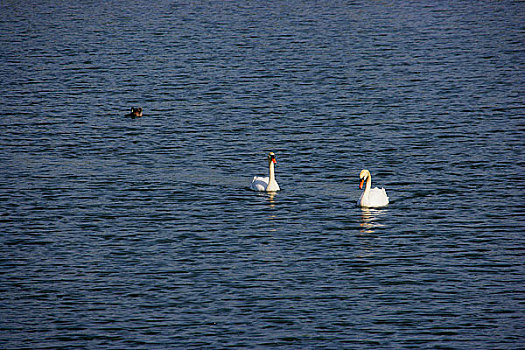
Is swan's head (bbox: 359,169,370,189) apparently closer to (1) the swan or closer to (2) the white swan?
(2) the white swan

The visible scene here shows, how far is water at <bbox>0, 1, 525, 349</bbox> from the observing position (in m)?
23.8

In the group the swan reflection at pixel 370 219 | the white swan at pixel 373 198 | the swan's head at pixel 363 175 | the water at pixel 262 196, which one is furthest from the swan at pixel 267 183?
the swan reflection at pixel 370 219

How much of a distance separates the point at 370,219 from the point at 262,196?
4.85 m

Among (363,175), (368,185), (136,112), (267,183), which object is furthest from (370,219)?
(136,112)

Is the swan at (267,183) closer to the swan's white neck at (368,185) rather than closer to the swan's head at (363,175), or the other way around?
the swan's head at (363,175)

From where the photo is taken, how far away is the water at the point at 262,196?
23.8 m

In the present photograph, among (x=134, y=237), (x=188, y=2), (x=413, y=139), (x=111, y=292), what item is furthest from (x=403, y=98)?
(x=188, y=2)

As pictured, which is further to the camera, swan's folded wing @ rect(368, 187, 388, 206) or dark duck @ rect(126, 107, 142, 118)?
dark duck @ rect(126, 107, 142, 118)

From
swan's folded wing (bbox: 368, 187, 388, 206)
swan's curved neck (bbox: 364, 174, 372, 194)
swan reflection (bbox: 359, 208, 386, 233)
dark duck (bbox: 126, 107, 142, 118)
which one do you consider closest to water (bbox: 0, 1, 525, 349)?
swan reflection (bbox: 359, 208, 386, 233)

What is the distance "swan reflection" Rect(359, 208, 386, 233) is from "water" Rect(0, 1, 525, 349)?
0.11 metres

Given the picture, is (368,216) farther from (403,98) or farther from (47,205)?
(403,98)

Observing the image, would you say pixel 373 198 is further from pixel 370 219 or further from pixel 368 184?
pixel 370 219

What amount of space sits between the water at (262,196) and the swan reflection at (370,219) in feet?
0.37

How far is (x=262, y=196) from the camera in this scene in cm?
3544
